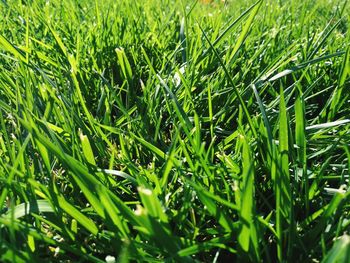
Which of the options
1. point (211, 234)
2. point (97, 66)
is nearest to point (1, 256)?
point (211, 234)

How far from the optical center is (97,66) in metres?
1.05

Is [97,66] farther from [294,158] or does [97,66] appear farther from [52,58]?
[294,158]

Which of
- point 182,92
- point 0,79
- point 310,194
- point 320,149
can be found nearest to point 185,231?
point 310,194

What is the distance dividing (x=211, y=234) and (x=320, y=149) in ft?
0.88

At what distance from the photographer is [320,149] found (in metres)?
0.73

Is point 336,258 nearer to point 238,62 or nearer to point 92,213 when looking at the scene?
point 92,213

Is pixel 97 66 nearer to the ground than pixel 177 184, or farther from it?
farther from it

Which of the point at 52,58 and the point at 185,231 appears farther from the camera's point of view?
the point at 52,58

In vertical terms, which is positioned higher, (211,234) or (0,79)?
(0,79)

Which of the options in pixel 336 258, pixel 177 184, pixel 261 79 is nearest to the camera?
pixel 336 258

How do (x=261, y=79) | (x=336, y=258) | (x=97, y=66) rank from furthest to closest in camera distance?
(x=97, y=66) → (x=261, y=79) → (x=336, y=258)

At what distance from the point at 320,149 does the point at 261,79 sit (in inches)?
8.3

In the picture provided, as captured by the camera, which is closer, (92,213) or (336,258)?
(336,258)

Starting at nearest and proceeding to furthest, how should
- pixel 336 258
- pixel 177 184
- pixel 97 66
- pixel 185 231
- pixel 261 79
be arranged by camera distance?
pixel 336 258
pixel 185 231
pixel 177 184
pixel 261 79
pixel 97 66
